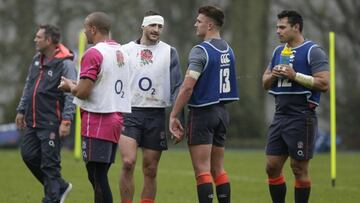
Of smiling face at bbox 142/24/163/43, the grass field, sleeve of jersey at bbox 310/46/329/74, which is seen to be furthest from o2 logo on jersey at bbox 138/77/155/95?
the grass field

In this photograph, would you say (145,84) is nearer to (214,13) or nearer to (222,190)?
(214,13)

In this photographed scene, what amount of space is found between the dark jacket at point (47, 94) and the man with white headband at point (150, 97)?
861mm

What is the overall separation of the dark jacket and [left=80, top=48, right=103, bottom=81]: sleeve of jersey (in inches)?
68.8

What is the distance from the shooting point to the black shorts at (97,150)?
8961 mm

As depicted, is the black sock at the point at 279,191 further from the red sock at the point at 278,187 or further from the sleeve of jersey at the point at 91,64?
the sleeve of jersey at the point at 91,64

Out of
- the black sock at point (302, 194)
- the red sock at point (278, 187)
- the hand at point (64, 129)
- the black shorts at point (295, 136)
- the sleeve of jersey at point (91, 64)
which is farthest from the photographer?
the hand at point (64, 129)

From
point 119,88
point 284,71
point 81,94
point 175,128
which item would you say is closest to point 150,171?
point 175,128

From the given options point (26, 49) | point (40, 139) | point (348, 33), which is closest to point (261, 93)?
point (348, 33)

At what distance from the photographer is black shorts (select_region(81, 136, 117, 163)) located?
29.4 feet

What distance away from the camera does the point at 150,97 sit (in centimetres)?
1015

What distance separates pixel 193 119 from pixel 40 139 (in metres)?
1.97

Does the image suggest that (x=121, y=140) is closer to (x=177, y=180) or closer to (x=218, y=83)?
(x=218, y=83)

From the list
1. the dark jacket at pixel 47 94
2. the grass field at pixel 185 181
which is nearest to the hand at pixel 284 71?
the dark jacket at pixel 47 94

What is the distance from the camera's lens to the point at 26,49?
1240 inches
